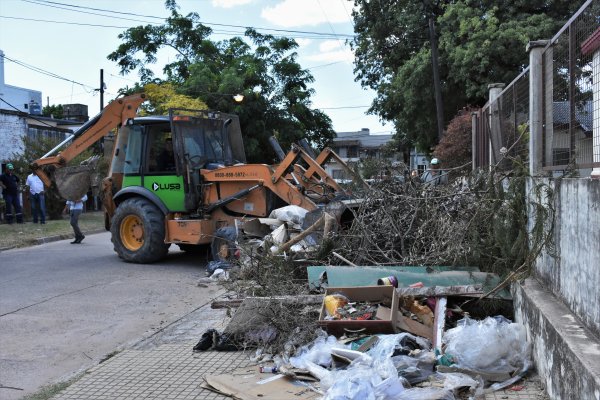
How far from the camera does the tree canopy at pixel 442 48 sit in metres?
19.9

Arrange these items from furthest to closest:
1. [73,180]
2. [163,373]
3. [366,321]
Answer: [73,180] < [366,321] < [163,373]

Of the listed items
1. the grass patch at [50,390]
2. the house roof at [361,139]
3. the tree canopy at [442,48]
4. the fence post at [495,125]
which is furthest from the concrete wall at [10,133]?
the house roof at [361,139]

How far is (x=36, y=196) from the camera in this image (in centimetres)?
1833

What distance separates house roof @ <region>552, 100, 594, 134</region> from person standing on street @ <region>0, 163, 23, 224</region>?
55.2 ft

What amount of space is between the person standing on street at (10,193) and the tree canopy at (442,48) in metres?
14.9

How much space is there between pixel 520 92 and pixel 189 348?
4.58m

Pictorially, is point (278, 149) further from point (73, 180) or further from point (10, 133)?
point (10, 133)

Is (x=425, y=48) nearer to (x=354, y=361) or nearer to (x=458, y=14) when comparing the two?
(x=458, y=14)

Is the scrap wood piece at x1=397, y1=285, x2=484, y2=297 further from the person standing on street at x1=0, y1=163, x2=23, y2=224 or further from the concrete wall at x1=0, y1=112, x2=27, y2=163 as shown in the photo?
the concrete wall at x1=0, y1=112, x2=27, y2=163

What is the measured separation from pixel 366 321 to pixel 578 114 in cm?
245

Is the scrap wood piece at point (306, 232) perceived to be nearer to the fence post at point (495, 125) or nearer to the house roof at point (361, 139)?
the fence post at point (495, 125)

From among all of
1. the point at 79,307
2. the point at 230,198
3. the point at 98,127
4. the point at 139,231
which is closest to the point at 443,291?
the point at 79,307

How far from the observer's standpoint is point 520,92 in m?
6.54

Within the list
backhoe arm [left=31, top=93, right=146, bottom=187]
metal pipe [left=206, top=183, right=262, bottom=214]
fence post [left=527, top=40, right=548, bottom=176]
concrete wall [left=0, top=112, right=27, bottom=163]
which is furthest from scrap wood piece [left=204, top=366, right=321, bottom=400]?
concrete wall [left=0, top=112, right=27, bottom=163]
